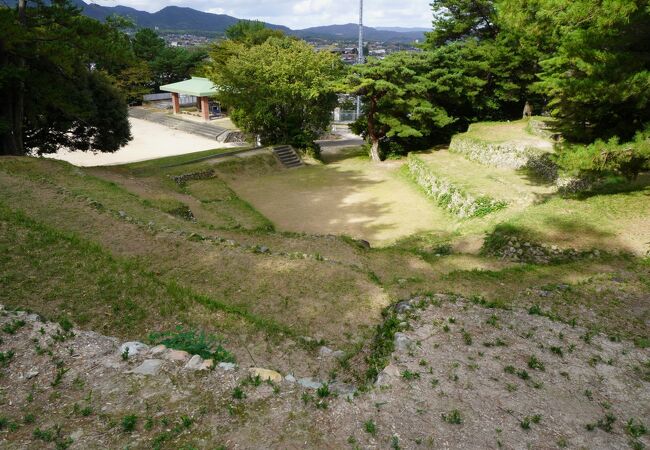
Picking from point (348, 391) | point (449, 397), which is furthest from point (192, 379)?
point (449, 397)

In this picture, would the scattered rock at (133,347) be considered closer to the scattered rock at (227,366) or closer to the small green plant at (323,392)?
the scattered rock at (227,366)

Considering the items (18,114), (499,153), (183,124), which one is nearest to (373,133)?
(499,153)

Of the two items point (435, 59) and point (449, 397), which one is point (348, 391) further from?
point (435, 59)

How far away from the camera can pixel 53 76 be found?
16.2 metres

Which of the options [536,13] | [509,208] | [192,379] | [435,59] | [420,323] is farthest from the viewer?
[435,59]

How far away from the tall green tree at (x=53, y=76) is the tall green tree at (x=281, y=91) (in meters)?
7.52

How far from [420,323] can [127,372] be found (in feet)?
13.2

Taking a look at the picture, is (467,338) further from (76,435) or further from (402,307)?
(76,435)

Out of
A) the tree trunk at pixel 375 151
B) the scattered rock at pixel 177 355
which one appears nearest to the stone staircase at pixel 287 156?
the tree trunk at pixel 375 151

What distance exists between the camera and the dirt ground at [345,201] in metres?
15.1

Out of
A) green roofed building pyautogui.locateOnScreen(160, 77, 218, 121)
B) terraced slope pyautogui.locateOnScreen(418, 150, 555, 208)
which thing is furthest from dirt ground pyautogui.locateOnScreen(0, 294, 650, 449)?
green roofed building pyautogui.locateOnScreen(160, 77, 218, 121)

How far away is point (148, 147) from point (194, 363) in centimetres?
2833

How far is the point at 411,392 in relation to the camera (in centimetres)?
468

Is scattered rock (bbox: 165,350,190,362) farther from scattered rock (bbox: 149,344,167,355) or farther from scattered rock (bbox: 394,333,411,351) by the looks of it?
scattered rock (bbox: 394,333,411,351)
